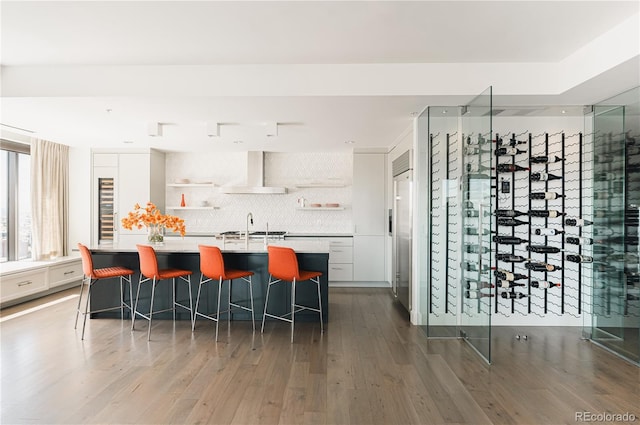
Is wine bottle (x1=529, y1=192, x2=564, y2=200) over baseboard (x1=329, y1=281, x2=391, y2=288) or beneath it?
over

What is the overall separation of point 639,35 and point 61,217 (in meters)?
7.45

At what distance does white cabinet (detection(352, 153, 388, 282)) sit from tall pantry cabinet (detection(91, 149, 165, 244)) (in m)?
3.55

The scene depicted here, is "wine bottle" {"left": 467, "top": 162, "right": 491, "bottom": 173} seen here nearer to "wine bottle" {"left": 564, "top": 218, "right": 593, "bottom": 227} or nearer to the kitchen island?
"wine bottle" {"left": 564, "top": 218, "right": 593, "bottom": 227}

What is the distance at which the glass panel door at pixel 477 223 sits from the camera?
3043 millimetres

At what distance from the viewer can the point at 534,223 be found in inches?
162

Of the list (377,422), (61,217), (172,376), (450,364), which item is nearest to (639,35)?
(450,364)

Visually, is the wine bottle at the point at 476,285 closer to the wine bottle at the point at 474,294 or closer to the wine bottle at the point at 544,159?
the wine bottle at the point at 474,294

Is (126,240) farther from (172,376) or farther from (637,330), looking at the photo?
(637,330)

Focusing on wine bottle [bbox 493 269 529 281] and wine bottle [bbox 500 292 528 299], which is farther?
wine bottle [bbox 500 292 528 299]

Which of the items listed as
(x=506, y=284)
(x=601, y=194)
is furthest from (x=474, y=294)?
(x=601, y=194)

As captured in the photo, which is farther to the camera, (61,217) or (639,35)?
(61,217)

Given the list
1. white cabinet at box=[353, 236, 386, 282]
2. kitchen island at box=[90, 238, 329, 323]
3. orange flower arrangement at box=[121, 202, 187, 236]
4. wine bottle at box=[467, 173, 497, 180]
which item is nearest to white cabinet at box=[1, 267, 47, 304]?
kitchen island at box=[90, 238, 329, 323]

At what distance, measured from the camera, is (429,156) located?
3.97 meters

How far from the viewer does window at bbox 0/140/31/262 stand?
5.32 metres
